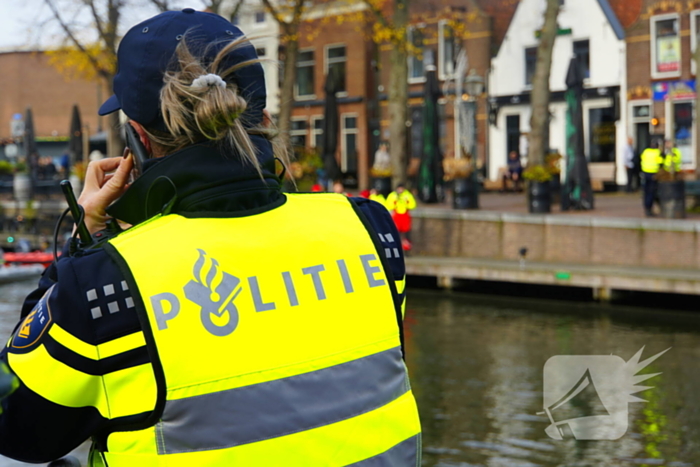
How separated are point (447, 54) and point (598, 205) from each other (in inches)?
570

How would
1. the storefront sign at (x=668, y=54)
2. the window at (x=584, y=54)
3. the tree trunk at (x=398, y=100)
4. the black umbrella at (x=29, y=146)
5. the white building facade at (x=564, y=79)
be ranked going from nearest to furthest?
the tree trunk at (x=398, y=100)
the storefront sign at (x=668, y=54)
the white building facade at (x=564, y=79)
the black umbrella at (x=29, y=146)
the window at (x=584, y=54)

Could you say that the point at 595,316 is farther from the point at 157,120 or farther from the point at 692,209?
the point at 157,120

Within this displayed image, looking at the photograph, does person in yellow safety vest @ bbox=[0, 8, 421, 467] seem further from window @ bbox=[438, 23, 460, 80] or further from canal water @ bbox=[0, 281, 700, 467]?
window @ bbox=[438, 23, 460, 80]

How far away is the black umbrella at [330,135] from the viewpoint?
2503 centimetres

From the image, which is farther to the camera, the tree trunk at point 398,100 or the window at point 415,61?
the window at point 415,61

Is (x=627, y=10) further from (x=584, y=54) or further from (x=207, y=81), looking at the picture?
(x=207, y=81)

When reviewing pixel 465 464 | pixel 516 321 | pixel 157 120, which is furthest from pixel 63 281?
pixel 516 321

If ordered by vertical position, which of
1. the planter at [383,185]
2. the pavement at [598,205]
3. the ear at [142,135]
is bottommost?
the pavement at [598,205]

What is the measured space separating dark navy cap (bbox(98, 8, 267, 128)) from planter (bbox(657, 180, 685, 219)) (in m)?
15.6

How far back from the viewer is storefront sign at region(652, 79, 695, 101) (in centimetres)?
2794

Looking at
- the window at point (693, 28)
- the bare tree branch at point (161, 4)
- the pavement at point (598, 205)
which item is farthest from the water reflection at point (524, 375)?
the window at point (693, 28)

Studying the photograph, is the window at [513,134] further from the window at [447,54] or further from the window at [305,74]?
the window at [305,74]

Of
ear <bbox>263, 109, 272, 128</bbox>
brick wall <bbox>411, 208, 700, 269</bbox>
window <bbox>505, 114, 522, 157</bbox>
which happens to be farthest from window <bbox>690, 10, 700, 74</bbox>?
ear <bbox>263, 109, 272, 128</bbox>

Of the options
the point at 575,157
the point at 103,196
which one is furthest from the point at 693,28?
the point at 103,196
